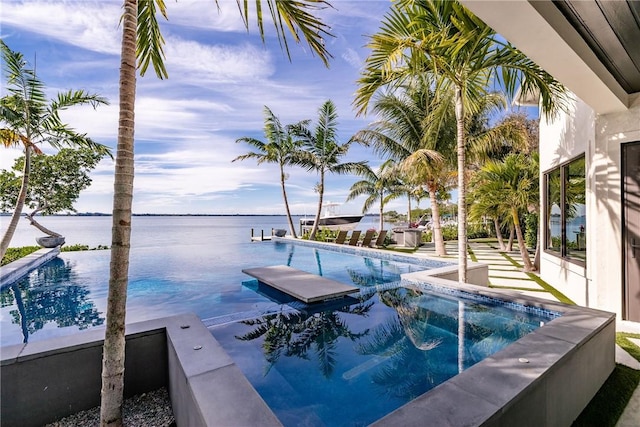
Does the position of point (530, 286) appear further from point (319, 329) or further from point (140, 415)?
point (140, 415)

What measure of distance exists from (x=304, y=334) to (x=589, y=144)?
6.32 metres

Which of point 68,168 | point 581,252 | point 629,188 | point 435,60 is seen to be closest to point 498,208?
point 581,252

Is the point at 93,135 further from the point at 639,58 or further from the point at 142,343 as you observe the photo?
the point at 639,58

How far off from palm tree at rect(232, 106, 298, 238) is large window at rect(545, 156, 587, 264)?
44.7 feet

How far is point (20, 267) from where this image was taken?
9422mm

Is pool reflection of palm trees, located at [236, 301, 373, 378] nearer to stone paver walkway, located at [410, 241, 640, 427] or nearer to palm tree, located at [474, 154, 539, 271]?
stone paver walkway, located at [410, 241, 640, 427]

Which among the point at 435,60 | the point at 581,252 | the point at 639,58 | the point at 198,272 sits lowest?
the point at 198,272

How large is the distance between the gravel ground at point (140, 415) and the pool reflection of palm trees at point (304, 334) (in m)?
1.11

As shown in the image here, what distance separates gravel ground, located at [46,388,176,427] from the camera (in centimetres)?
272

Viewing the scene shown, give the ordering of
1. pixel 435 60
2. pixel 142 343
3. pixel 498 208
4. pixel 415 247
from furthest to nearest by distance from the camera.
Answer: pixel 415 247 → pixel 498 208 → pixel 435 60 → pixel 142 343

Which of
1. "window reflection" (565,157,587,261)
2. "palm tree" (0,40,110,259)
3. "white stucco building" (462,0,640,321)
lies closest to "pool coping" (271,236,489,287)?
"white stucco building" (462,0,640,321)

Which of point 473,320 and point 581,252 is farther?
point 581,252

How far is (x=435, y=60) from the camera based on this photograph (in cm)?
483

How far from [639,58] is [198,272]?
11.1 meters
